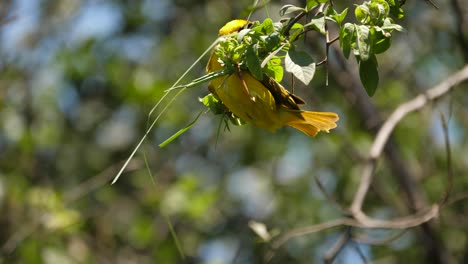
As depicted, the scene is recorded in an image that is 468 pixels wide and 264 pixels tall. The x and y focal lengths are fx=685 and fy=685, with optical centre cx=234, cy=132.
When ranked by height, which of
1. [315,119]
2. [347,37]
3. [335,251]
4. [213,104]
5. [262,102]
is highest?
[347,37]

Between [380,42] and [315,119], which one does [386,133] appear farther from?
[380,42]

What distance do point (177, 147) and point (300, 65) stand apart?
4168mm

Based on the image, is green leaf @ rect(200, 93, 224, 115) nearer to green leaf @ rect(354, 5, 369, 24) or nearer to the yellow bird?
the yellow bird

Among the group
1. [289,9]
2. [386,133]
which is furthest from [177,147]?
[289,9]

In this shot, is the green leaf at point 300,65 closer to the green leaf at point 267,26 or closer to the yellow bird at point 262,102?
the green leaf at point 267,26

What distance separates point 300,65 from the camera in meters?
1.52

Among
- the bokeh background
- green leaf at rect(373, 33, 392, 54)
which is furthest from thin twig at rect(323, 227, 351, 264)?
the bokeh background

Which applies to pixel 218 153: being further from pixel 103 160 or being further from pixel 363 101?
pixel 363 101

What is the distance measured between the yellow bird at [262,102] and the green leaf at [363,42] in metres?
0.41

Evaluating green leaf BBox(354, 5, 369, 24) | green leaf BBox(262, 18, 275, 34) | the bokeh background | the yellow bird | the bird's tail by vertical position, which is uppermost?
green leaf BBox(262, 18, 275, 34)

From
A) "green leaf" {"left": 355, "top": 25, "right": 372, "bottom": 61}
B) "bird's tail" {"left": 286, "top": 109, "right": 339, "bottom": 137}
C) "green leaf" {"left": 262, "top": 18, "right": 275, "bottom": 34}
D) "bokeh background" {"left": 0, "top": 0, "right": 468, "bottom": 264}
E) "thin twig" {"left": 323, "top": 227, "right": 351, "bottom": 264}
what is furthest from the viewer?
"bokeh background" {"left": 0, "top": 0, "right": 468, "bottom": 264}

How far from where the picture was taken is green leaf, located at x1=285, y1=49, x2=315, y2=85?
4.88 ft

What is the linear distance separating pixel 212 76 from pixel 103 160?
461 centimetres

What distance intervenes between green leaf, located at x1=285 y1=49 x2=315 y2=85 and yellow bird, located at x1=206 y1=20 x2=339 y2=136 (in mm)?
257
